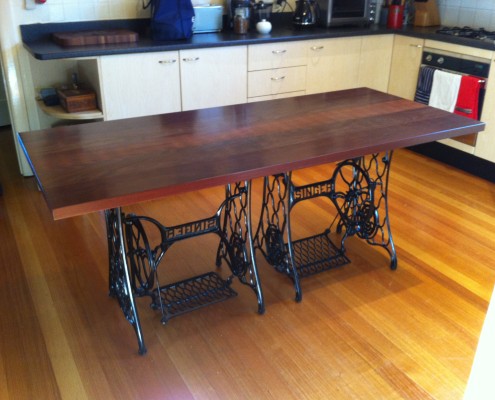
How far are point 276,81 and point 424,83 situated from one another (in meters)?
1.12

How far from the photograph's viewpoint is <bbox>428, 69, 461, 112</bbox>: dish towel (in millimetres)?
3664

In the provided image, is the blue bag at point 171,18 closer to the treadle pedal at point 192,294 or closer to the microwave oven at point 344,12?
the microwave oven at point 344,12

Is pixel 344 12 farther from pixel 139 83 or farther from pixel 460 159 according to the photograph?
pixel 139 83

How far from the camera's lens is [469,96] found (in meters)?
3.60

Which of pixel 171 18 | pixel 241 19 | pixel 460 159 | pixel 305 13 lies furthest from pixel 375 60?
pixel 171 18

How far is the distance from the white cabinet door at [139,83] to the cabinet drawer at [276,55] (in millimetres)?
583

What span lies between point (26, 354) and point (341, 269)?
1514 mm

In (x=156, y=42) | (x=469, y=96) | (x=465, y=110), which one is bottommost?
(x=465, y=110)

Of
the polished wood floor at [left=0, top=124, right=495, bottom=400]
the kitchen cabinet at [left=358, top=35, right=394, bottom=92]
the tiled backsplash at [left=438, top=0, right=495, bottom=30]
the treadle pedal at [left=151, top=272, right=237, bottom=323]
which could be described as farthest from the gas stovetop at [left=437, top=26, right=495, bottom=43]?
the treadle pedal at [left=151, top=272, right=237, bottom=323]

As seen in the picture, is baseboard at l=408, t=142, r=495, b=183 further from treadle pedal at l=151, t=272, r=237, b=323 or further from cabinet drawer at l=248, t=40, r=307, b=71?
treadle pedal at l=151, t=272, r=237, b=323

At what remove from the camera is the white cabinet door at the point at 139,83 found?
127 inches

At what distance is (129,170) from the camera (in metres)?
1.75

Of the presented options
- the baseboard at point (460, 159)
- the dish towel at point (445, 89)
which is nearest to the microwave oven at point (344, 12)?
the dish towel at point (445, 89)

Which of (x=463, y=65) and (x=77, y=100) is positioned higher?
(x=463, y=65)
